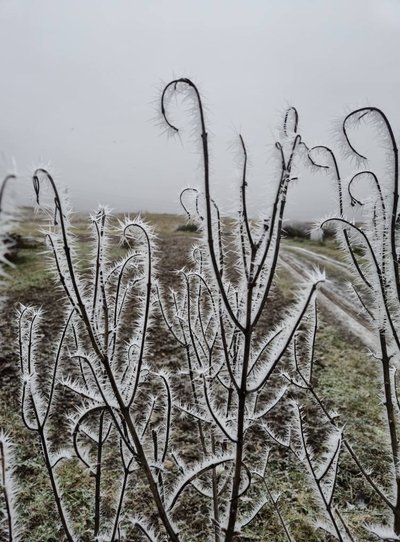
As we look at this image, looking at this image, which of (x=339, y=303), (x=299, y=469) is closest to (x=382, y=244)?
(x=299, y=469)

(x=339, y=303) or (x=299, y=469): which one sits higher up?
(x=339, y=303)

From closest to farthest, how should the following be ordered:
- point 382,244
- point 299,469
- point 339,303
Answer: point 382,244
point 299,469
point 339,303

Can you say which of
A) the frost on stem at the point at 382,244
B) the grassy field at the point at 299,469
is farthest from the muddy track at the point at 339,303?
the frost on stem at the point at 382,244

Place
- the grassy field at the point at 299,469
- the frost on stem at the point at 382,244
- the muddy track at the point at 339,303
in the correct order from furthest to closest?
the muddy track at the point at 339,303 → the grassy field at the point at 299,469 → the frost on stem at the point at 382,244

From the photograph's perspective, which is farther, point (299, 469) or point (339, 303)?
point (339, 303)

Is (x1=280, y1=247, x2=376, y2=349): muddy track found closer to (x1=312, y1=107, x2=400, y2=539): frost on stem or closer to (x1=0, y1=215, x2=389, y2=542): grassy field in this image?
(x1=0, y1=215, x2=389, y2=542): grassy field

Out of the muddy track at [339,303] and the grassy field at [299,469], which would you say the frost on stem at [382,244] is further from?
the muddy track at [339,303]

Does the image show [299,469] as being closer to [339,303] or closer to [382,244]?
[382,244]

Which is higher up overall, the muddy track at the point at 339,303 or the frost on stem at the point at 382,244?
the frost on stem at the point at 382,244

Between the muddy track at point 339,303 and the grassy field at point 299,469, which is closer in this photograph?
the grassy field at point 299,469

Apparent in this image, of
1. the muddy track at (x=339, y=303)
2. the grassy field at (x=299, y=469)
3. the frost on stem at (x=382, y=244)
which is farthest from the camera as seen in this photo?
the muddy track at (x=339, y=303)

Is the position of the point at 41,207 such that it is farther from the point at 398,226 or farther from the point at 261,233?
the point at 398,226

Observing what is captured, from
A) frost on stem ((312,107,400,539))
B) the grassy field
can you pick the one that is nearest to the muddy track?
the grassy field

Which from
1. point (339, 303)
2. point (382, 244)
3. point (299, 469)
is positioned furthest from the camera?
point (339, 303)
